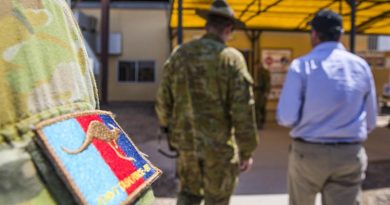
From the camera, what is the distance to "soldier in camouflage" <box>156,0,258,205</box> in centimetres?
315

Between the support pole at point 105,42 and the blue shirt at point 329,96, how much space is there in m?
16.0

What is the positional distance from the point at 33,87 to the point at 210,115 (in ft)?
8.15

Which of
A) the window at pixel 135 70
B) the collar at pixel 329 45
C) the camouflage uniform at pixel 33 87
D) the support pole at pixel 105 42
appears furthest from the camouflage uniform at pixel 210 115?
the window at pixel 135 70

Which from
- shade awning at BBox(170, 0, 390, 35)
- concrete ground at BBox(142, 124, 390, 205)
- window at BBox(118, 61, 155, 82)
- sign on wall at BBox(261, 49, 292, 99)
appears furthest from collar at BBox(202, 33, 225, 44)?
window at BBox(118, 61, 155, 82)

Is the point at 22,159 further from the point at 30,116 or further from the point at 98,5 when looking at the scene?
the point at 98,5

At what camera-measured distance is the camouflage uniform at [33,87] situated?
0.67m

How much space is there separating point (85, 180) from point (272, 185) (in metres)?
5.44

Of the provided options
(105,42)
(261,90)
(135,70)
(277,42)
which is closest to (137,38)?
(135,70)

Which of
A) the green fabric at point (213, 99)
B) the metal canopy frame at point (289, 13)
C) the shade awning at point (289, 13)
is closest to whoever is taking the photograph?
the green fabric at point (213, 99)

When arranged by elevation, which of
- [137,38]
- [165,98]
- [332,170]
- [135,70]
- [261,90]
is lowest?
[332,170]

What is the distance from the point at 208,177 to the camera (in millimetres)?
3250

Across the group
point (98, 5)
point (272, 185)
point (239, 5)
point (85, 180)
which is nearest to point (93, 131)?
point (85, 180)

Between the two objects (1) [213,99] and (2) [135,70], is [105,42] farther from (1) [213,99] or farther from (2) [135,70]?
(1) [213,99]

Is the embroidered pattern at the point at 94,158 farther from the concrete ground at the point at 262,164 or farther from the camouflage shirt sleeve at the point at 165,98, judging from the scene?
the concrete ground at the point at 262,164
